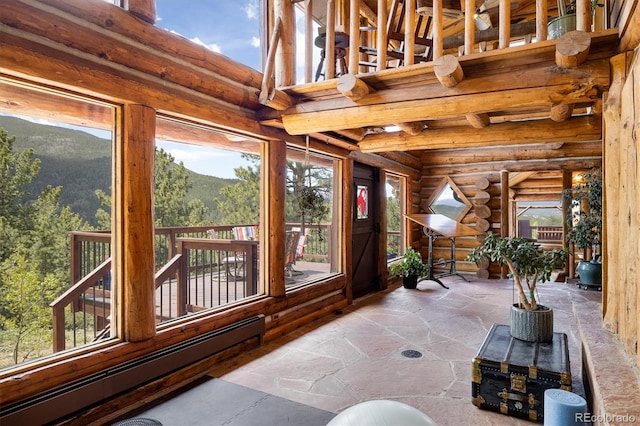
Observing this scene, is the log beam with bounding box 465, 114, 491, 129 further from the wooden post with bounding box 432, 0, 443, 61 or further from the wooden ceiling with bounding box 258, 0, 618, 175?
the wooden post with bounding box 432, 0, 443, 61

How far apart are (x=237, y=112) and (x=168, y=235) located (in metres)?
2.61

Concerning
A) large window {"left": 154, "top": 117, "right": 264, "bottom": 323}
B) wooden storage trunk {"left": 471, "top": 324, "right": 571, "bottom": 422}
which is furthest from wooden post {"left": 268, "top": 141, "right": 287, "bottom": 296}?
wooden storage trunk {"left": 471, "top": 324, "right": 571, "bottom": 422}

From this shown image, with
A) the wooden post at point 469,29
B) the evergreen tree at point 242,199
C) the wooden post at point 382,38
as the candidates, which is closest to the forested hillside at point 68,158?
the wooden post at point 382,38

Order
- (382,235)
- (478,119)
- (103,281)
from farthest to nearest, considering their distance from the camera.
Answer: (382,235), (103,281), (478,119)

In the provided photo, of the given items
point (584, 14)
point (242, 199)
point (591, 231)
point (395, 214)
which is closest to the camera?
point (584, 14)

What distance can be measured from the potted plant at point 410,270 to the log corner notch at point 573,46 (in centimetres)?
501

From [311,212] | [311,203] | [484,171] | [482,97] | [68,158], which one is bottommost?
[311,212]

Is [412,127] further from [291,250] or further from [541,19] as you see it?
[291,250]

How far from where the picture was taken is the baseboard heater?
2377 millimetres

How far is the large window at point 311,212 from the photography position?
4885mm

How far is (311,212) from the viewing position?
4.86 meters

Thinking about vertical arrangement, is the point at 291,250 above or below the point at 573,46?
below

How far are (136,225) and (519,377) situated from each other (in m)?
3.06

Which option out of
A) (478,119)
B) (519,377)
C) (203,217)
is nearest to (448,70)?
(478,119)
